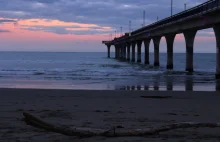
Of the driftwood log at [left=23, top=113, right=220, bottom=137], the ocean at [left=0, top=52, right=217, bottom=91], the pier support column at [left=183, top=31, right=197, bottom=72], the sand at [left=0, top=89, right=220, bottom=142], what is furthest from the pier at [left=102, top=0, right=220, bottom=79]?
the driftwood log at [left=23, top=113, right=220, bottom=137]

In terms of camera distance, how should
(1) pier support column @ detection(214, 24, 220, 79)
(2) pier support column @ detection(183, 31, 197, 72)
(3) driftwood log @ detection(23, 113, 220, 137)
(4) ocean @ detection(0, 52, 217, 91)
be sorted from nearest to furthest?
(3) driftwood log @ detection(23, 113, 220, 137) → (4) ocean @ detection(0, 52, 217, 91) → (1) pier support column @ detection(214, 24, 220, 79) → (2) pier support column @ detection(183, 31, 197, 72)

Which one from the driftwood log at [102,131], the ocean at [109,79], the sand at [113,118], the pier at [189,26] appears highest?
the pier at [189,26]

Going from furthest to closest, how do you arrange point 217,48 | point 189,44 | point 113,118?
point 189,44 → point 217,48 → point 113,118

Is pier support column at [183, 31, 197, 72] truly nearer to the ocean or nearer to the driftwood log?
the ocean

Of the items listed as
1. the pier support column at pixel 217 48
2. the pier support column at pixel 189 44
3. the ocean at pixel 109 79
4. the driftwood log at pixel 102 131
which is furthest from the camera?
the pier support column at pixel 189 44

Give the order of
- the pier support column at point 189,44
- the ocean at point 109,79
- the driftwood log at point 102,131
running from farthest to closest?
the pier support column at point 189,44 < the ocean at point 109,79 < the driftwood log at point 102,131

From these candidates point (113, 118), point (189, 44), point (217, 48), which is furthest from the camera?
point (189, 44)

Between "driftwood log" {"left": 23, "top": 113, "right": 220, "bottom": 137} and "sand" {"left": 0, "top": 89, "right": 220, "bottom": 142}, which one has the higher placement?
"driftwood log" {"left": 23, "top": 113, "right": 220, "bottom": 137}

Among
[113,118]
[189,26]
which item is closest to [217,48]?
[189,26]

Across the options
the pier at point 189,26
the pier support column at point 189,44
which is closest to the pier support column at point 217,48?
the pier at point 189,26

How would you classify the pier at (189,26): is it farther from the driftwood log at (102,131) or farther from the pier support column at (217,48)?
the driftwood log at (102,131)

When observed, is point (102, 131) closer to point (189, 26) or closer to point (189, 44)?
point (189, 26)

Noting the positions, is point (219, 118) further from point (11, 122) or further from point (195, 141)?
point (11, 122)

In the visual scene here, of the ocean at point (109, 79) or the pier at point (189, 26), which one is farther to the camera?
the pier at point (189, 26)
